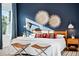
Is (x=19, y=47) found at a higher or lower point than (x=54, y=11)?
lower

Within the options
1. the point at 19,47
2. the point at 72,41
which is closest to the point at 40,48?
the point at 19,47

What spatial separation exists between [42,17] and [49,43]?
10.0 inches

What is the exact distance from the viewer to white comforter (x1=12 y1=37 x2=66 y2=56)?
137cm

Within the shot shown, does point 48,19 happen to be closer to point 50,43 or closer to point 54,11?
point 54,11

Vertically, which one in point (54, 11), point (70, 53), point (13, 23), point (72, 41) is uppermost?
point (54, 11)

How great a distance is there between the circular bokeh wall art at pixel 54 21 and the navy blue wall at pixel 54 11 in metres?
0.03

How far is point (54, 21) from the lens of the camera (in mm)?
1391

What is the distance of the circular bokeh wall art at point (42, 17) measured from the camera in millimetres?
1387

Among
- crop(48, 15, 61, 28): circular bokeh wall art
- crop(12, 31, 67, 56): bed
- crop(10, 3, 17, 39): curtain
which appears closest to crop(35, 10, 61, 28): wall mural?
crop(48, 15, 61, 28): circular bokeh wall art

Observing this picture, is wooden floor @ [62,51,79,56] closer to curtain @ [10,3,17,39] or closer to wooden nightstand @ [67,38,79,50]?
wooden nightstand @ [67,38,79,50]

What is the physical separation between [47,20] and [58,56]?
1.17ft

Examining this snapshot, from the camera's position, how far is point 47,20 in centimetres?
139

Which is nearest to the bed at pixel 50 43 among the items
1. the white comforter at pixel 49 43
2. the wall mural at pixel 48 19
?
the white comforter at pixel 49 43

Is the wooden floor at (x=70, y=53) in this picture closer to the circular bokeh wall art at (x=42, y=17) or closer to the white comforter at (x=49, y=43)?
the white comforter at (x=49, y=43)
